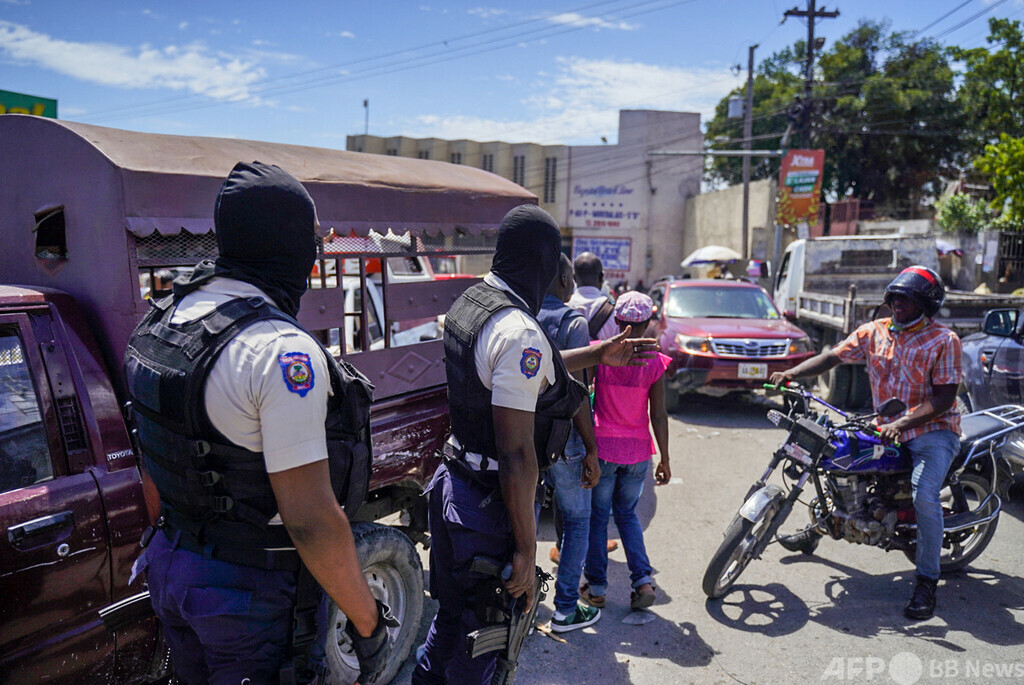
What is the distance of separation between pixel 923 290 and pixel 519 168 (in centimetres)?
2895

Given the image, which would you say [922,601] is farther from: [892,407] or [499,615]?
[499,615]

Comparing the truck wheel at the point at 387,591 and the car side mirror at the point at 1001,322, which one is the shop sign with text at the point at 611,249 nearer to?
the car side mirror at the point at 1001,322

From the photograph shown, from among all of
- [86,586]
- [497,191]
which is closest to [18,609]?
[86,586]

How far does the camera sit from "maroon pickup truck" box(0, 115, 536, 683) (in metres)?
2.15

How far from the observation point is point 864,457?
12.6 ft

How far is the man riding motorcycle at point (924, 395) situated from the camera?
3.64 meters

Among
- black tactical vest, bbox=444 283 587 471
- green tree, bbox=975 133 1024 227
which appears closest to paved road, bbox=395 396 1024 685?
black tactical vest, bbox=444 283 587 471

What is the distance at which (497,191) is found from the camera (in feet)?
14.9

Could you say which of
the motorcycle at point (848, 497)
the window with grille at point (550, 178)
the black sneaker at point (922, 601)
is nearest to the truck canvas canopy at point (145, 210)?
the motorcycle at point (848, 497)

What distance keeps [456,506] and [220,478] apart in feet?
2.90

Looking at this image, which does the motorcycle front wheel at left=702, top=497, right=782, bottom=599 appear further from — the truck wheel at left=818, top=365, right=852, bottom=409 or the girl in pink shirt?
the truck wheel at left=818, top=365, right=852, bottom=409

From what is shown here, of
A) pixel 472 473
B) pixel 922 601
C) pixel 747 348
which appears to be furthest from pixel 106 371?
pixel 747 348

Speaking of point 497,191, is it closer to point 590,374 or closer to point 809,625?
point 590,374

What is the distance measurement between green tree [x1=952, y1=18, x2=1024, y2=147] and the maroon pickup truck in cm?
3022
